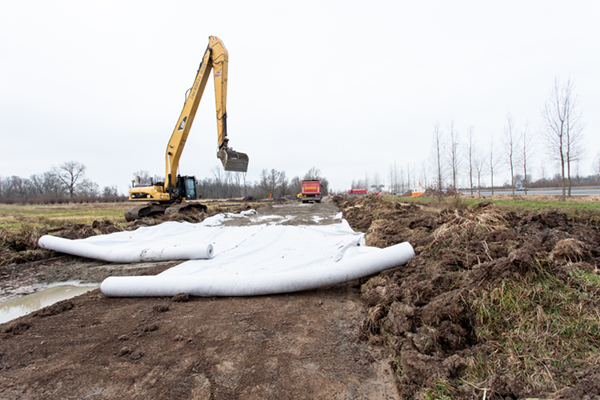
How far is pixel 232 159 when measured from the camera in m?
10.4

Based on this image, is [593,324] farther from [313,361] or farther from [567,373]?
[313,361]

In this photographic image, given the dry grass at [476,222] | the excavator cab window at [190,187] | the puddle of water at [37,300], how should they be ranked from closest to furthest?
the puddle of water at [37,300] → the dry grass at [476,222] → the excavator cab window at [190,187]

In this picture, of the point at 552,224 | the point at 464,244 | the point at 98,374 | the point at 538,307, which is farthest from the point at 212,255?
the point at 552,224

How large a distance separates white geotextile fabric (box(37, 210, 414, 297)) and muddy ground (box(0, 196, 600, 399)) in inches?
6.3

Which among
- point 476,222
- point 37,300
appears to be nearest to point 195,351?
point 37,300

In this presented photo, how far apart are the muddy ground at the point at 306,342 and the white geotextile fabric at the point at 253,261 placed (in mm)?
160

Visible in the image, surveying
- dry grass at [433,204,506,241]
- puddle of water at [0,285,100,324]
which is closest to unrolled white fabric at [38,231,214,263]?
puddle of water at [0,285,100,324]

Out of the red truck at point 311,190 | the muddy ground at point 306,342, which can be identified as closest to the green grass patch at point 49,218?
the muddy ground at point 306,342

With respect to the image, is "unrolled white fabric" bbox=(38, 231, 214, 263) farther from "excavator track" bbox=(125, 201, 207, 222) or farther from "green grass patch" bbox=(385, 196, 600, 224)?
"green grass patch" bbox=(385, 196, 600, 224)

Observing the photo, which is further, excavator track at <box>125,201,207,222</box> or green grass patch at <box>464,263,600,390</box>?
excavator track at <box>125,201,207,222</box>

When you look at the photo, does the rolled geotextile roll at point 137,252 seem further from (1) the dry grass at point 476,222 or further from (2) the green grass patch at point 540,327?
(2) the green grass patch at point 540,327

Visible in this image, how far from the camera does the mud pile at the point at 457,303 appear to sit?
5.26 ft

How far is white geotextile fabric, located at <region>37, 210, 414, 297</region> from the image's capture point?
3.33 metres

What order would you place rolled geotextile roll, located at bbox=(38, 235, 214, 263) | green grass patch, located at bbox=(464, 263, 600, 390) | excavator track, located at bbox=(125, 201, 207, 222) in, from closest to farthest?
green grass patch, located at bbox=(464, 263, 600, 390) → rolled geotextile roll, located at bbox=(38, 235, 214, 263) → excavator track, located at bbox=(125, 201, 207, 222)
